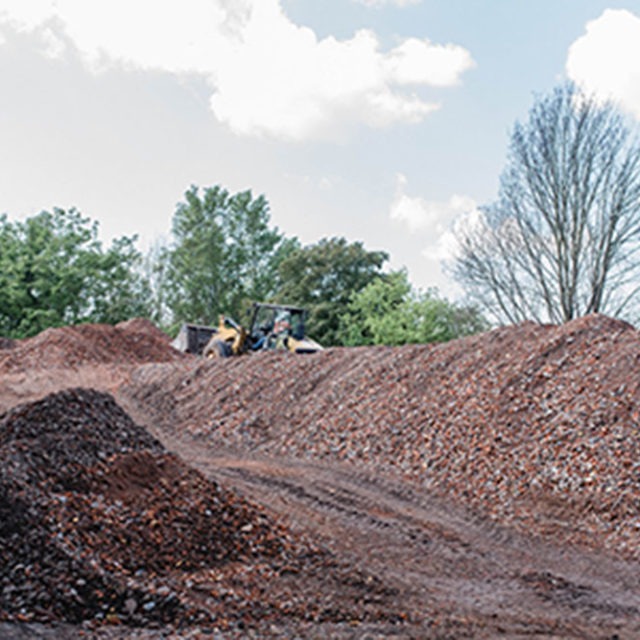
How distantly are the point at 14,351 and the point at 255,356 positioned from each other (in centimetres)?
1120

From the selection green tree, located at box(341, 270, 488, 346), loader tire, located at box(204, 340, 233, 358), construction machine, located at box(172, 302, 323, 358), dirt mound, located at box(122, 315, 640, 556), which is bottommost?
dirt mound, located at box(122, 315, 640, 556)

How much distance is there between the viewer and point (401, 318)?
91.1 ft

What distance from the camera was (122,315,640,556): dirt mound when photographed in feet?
26.5

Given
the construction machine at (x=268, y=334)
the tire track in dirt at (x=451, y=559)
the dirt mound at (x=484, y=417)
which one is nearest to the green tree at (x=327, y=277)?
the construction machine at (x=268, y=334)

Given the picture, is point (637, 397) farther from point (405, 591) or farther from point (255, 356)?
point (255, 356)

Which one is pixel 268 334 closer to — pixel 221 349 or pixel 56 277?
pixel 221 349

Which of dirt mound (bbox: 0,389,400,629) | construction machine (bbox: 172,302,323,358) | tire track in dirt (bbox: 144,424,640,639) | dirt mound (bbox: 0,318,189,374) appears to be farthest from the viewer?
dirt mound (bbox: 0,318,189,374)


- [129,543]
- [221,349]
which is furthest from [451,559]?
[221,349]

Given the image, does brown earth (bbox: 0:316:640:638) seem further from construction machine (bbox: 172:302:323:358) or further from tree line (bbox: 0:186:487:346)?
tree line (bbox: 0:186:487:346)

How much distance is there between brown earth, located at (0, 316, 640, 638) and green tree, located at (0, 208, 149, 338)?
2081 cm

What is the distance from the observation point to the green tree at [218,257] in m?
40.7

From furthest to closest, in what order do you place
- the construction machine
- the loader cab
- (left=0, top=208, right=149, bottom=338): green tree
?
(left=0, top=208, right=149, bottom=338): green tree, the loader cab, the construction machine

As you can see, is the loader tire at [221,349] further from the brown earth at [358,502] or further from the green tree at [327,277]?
the green tree at [327,277]

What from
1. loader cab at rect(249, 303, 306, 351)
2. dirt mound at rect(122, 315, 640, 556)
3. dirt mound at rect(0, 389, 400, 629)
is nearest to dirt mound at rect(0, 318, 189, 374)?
loader cab at rect(249, 303, 306, 351)
